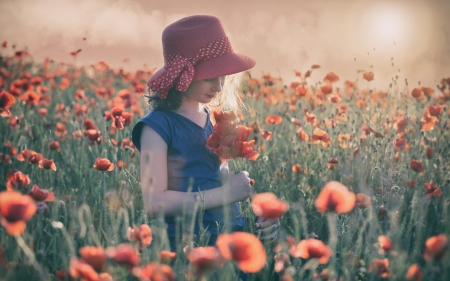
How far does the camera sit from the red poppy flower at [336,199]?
1116 mm

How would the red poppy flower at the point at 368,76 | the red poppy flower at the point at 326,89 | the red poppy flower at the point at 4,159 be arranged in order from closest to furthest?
the red poppy flower at the point at 4,159
the red poppy flower at the point at 368,76
the red poppy flower at the point at 326,89

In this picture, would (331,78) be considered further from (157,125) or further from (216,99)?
(157,125)

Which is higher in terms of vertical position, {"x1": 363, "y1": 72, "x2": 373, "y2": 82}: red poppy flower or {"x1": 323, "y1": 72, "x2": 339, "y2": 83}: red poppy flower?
{"x1": 363, "y1": 72, "x2": 373, "y2": 82}: red poppy flower

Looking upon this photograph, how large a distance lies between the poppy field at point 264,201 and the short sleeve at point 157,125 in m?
0.22

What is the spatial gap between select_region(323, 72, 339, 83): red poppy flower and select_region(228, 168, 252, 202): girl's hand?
225 centimetres

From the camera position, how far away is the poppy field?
1050 mm

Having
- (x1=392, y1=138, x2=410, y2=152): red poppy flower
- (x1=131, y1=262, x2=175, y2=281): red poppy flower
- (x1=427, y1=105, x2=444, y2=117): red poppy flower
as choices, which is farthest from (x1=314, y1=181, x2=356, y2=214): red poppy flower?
(x1=427, y1=105, x2=444, y2=117): red poppy flower

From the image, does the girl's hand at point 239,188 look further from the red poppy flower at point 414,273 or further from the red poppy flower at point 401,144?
the red poppy flower at point 401,144

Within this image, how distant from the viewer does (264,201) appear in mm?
1065

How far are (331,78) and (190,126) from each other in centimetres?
218

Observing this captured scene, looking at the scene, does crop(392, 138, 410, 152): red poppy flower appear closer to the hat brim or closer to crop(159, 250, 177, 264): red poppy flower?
the hat brim

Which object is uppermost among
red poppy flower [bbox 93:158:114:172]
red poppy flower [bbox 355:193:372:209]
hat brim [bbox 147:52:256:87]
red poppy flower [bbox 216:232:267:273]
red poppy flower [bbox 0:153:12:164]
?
hat brim [bbox 147:52:256:87]

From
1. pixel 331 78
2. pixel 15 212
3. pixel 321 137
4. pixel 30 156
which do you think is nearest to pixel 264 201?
pixel 15 212

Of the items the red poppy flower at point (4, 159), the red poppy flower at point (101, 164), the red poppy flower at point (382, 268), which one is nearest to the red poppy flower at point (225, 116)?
the red poppy flower at point (101, 164)
